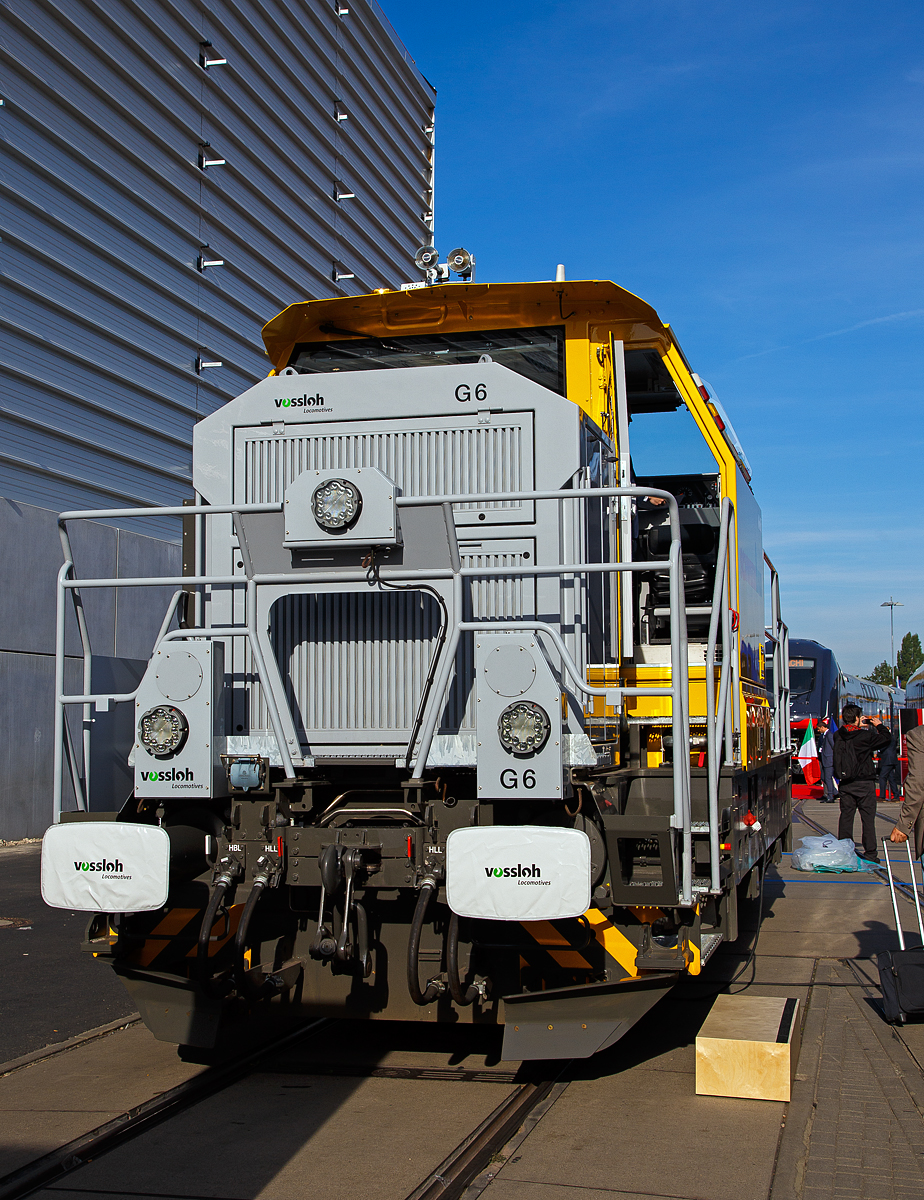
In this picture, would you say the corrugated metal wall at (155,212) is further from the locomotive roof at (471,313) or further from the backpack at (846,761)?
the backpack at (846,761)

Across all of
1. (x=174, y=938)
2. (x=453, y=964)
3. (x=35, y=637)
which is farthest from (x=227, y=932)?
(x=35, y=637)

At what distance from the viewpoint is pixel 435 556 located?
4781mm

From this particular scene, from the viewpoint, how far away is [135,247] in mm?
19688

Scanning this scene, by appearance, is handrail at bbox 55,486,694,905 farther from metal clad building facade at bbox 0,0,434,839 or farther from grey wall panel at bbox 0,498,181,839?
grey wall panel at bbox 0,498,181,839

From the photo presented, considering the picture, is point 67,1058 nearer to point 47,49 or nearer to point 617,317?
point 617,317

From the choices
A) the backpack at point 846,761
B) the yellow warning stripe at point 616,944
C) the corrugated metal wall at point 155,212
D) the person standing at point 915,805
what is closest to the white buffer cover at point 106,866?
the yellow warning stripe at point 616,944

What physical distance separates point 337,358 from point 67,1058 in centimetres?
390

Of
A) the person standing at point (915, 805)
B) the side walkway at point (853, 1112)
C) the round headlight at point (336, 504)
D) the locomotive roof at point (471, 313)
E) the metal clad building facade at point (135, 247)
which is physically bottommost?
the side walkway at point (853, 1112)

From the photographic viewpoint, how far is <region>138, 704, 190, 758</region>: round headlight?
477cm

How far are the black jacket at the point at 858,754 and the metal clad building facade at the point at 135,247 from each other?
896cm

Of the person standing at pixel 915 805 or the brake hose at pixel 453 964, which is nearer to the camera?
the brake hose at pixel 453 964

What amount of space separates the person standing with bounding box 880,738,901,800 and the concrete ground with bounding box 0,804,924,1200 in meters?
17.1

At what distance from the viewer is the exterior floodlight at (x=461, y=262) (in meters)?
Answer: 6.40

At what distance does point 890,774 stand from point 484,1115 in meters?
20.5
